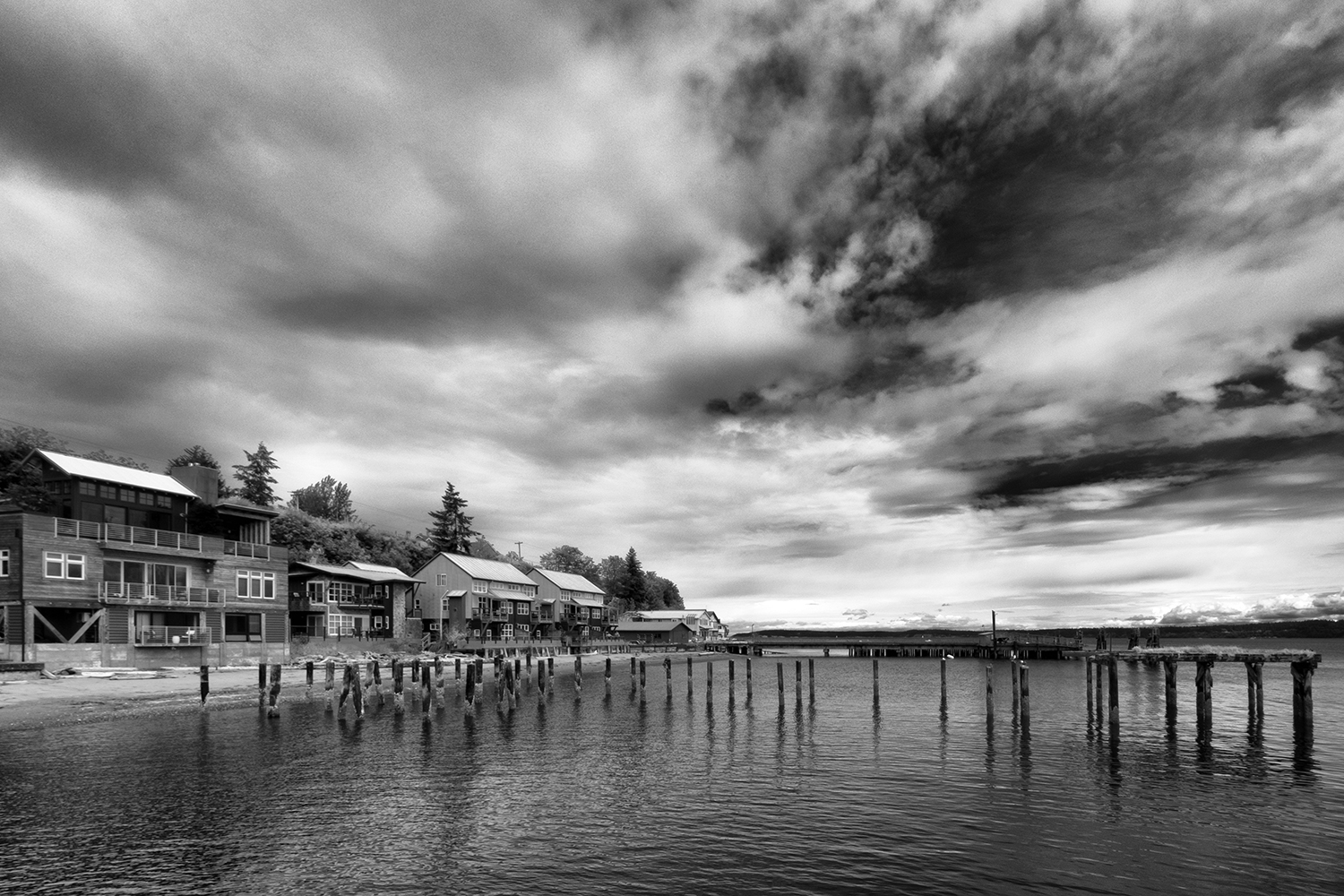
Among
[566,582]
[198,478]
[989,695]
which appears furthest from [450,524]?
[989,695]

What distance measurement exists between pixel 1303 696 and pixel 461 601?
3378 inches

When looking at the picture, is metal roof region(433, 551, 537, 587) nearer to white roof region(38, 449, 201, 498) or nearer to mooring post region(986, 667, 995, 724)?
white roof region(38, 449, 201, 498)

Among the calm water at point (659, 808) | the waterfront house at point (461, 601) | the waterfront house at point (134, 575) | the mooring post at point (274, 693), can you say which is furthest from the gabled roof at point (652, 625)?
the mooring post at point (274, 693)

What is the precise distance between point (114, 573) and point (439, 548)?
76.9 m

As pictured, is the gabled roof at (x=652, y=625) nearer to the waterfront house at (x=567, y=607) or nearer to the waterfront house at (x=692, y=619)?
the waterfront house at (x=692, y=619)

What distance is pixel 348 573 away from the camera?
272ft

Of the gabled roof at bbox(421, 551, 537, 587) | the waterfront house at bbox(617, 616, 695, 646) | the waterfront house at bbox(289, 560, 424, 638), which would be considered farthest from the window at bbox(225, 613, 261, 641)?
the waterfront house at bbox(617, 616, 695, 646)

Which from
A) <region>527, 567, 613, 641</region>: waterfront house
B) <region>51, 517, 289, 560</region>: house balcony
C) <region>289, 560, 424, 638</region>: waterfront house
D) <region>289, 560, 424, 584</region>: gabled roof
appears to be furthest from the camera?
<region>527, 567, 613, 641</region>: waterfront house

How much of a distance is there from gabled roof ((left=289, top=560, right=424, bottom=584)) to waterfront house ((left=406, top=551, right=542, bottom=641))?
8.95 m

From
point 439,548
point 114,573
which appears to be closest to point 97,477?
point 114,573

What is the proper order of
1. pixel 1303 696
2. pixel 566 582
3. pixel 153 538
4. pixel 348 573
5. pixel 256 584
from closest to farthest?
pixel 1303 696, pixel 153 538, pixel 256 584, pixel 348 573, pixel 566 582

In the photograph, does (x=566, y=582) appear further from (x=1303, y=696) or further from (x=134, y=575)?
(x=1303, y=696)

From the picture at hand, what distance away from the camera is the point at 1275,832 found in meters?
23.1

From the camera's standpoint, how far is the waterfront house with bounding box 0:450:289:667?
1994 inches
